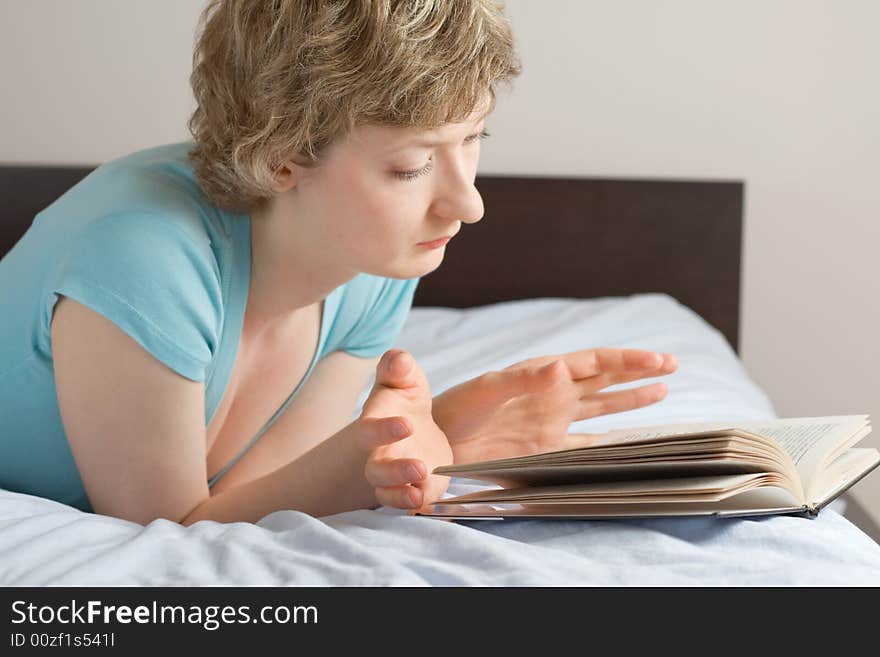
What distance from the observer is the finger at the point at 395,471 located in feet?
2.75

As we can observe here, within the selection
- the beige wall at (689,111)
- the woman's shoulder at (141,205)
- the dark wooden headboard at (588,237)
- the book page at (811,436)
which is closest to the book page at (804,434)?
the book page at (811,436)

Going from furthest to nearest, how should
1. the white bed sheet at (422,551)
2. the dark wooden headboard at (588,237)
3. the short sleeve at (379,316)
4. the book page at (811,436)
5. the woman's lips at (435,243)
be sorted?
the dark wooden headboard at (588,237), the short sleeve at (379,316), the woman's lips at (435,243), the book page at (811,436), the white bed sheet at (422,551)

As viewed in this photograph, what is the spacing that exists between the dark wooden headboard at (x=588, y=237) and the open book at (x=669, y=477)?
1.28m

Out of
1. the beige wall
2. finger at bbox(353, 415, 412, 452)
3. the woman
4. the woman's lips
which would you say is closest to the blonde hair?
the woman

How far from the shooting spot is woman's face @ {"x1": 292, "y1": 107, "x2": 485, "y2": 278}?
0.92 m

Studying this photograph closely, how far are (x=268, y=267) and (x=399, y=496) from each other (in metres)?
0.29

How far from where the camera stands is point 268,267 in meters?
1.05

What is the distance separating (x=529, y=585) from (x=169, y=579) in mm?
254

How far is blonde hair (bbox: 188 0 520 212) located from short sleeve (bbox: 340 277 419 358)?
0.30 m

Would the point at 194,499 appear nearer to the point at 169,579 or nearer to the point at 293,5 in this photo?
the point at 169,579

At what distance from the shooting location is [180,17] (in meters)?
2.24

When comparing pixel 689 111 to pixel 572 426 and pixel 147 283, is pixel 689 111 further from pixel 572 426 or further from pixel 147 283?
pixel 147 283

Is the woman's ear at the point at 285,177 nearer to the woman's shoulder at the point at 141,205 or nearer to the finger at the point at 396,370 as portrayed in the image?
the woman's shoulder at the point at 141,205

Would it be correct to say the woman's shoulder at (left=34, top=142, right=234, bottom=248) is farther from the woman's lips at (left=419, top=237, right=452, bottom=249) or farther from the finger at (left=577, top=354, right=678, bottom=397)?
the finger at (left=577, top=354, right=678, bottom=397)
